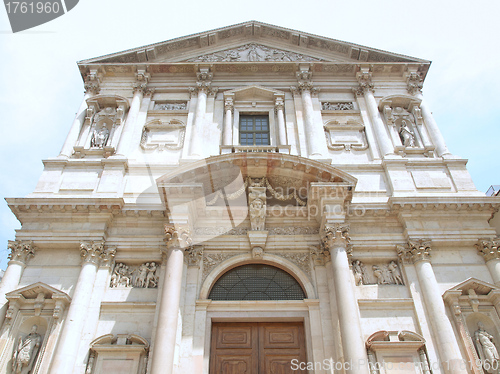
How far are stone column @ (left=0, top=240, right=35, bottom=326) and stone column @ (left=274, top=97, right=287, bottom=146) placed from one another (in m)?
8.58

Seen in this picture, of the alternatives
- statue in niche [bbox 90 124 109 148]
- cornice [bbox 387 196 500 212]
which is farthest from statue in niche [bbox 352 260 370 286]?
statue in niche [bbox 90 124 109 148]

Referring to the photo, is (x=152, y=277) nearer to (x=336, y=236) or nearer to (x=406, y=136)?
(x=336, y=236)

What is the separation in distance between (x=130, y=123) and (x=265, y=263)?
7299mm

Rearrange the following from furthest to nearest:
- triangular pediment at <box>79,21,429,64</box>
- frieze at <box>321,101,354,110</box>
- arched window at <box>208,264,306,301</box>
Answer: triangular pediment at <box>79,21,429,64</box>
frieze at <box>321,101,354,110</box>
arched window at <box>208,264,306,301</box>

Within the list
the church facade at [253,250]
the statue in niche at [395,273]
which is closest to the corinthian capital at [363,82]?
the church facade at [253,250]

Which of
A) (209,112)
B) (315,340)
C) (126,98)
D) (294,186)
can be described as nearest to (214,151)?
(209,112)

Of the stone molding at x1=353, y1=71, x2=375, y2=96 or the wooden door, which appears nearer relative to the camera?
the wooden door

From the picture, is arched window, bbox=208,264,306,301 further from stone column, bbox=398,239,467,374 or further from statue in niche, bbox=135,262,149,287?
stone column, bbox=398,239,467,374

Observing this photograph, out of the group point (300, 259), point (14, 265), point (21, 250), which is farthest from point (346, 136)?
point (14, 265)

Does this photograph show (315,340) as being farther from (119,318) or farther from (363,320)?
(119,318)

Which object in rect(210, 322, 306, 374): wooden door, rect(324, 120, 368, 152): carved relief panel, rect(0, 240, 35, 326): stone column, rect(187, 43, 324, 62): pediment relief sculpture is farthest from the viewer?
rect(187, 43, 324, 62): pediment relief sculpture

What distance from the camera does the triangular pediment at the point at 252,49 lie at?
675 inches

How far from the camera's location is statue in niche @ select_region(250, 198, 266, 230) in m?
11.9

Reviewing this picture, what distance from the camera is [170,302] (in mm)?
9820
